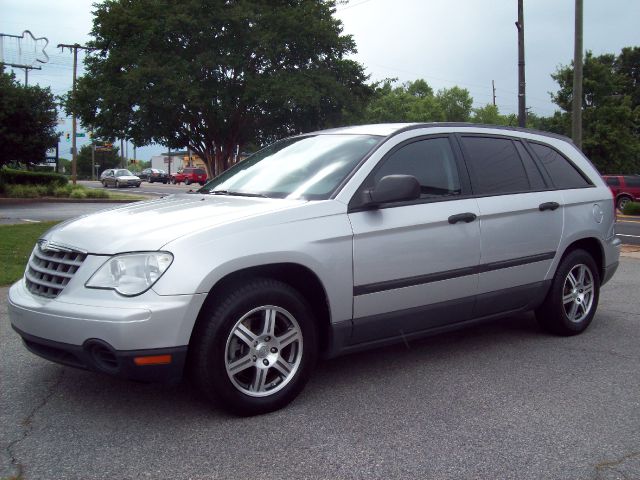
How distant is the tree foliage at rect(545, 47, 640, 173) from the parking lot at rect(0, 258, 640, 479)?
32.7m

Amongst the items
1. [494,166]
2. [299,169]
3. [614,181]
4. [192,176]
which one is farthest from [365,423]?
[192,176]

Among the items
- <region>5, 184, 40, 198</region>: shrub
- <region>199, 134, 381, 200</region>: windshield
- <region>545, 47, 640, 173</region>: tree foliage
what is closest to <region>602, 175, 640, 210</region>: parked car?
<region>545, 47, 640, 173</region>: tree foliage

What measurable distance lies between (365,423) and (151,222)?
5.42 ft

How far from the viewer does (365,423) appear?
12.1ft

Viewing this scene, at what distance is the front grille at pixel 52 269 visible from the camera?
368 centimetres

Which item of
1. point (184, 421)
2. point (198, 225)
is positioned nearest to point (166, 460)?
point (184, 421)

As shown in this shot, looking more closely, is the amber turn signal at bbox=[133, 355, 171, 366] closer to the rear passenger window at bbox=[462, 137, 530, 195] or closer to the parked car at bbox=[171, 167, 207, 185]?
the rear passenger window at bbox=[462, 137, 530, 195]

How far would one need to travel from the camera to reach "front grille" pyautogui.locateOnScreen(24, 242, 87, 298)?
3678 millimetres

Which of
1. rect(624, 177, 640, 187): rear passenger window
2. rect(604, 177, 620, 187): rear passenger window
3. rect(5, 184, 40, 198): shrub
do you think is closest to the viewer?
rect(624, 177, 640, 187): rear passenger window

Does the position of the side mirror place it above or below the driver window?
below

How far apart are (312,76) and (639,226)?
39.2 ft

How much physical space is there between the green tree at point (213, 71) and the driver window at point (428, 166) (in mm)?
18273

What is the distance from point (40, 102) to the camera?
90.5 feet

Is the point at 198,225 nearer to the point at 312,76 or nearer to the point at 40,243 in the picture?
the point at 40,243
